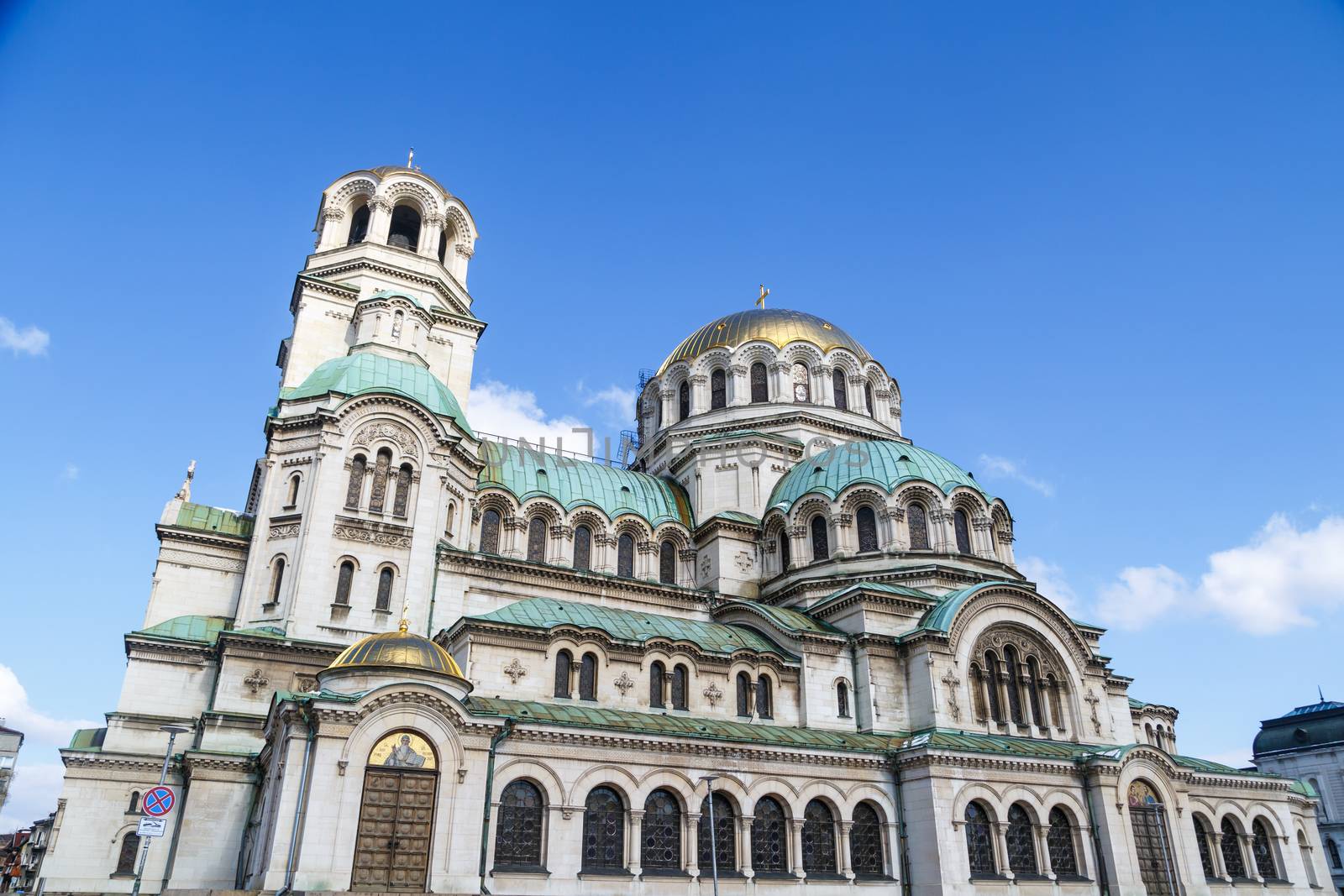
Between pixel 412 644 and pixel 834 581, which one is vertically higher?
pixel 834 581

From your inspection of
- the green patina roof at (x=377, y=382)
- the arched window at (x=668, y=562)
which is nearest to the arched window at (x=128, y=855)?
the green patina roof at (x=377, y=382)

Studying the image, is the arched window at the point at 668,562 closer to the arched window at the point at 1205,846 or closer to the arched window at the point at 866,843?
the arched window at the point at 866,843

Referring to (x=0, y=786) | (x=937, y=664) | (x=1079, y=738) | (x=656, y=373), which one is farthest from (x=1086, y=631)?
(x=0, y=786)

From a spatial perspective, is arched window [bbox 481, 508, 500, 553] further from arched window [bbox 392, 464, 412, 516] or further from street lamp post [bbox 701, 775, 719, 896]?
street lamp post [bbox 701, 775, 719, 896]

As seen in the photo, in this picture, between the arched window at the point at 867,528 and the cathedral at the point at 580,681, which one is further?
the arched window at the point at 867,528

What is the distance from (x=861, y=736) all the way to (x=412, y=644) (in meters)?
14.7

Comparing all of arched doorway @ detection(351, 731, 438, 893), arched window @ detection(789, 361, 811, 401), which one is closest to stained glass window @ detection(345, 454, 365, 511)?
arched doorway @ detection(351, 731, 438, 893)

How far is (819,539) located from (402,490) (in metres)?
16.2

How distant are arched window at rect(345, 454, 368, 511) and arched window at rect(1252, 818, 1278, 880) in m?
33.3

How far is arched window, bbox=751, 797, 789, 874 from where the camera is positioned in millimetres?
25734

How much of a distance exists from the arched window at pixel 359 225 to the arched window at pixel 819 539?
22791mm

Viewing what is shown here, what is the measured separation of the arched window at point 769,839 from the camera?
25.7 m

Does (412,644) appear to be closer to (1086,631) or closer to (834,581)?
(834,581)

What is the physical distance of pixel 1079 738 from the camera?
107ft
